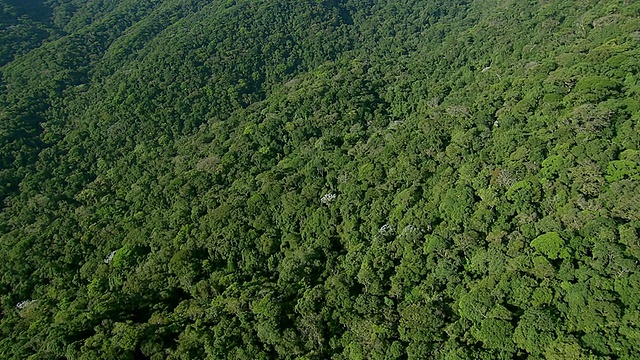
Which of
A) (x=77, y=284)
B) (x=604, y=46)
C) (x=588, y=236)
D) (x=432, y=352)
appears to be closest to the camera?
(x=432, y=352)

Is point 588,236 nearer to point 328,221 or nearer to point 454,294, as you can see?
point 454,294

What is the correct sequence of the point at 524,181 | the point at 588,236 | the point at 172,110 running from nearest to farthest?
the point at 588,236 → the point at 524,181 → the point at 172,110

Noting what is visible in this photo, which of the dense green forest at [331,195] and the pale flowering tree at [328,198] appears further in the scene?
the pale flowering tree at [328,198]

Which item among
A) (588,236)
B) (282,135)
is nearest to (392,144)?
(282,135)

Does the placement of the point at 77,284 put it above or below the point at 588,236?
below

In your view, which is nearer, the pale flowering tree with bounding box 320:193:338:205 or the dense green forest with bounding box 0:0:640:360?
the dense green forest with bounding box 0:0:640:360

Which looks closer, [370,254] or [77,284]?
[370,254]

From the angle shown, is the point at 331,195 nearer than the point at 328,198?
No

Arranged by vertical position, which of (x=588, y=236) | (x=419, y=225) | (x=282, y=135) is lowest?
(x=282, y=135)
